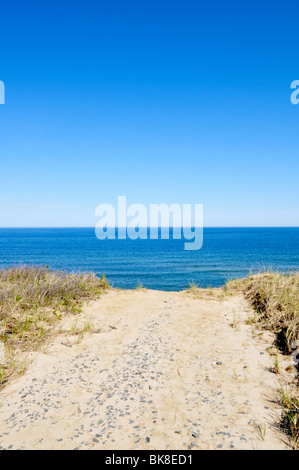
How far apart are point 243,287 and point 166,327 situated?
585 centimetres

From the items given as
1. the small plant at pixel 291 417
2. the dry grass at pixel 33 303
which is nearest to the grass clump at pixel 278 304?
the small plant at pixel 291 417

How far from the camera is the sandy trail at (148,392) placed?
4566 millimetres

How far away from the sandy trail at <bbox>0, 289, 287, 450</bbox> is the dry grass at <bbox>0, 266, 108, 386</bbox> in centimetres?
69

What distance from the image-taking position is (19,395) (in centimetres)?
579

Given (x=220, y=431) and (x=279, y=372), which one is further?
(x=279, y=372)

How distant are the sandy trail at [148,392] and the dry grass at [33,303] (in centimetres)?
69

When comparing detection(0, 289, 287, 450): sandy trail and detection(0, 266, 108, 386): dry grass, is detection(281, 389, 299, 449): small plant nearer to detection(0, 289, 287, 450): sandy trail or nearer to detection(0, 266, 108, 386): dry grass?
detection(0, 289, 287, 450): sandy trail

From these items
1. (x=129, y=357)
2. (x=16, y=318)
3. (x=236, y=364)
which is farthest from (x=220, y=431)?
(x=16, y=318)

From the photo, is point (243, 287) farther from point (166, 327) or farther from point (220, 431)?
point (220, 431)

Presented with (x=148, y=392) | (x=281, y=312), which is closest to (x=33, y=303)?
(x=148, y=392)

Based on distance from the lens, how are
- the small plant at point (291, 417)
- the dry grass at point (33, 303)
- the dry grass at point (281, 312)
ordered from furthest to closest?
the dry grass at point (33, 303) < the dry grass at point (281, 312) < the small plant at point (291, 417)

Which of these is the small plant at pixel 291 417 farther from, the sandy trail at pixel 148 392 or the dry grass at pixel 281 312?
the sandy trail at pixel 148 392

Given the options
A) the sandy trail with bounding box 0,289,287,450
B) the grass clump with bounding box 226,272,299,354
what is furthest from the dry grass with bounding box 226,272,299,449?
the sandy trail with bounding box 0,289,287,450

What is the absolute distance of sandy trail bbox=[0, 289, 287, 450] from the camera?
4566mm
